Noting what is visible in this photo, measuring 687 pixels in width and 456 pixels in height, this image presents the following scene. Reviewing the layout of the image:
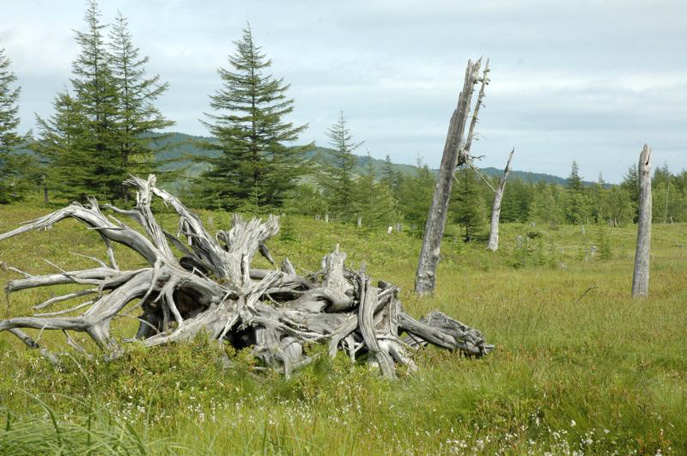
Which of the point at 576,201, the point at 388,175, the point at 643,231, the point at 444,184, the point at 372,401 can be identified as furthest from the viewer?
the point at 576,201

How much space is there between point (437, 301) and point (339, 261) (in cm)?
507

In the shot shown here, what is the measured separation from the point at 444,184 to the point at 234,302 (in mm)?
8571

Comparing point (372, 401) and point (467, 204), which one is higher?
point (467, 204)

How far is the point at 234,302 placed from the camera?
22.7 feet

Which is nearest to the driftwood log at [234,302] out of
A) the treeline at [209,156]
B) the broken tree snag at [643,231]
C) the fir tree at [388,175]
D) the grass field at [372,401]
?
the grass field at [372,401]

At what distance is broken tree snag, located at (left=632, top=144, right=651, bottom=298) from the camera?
46.0 ft

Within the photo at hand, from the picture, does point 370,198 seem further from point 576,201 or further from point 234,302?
point 576,201

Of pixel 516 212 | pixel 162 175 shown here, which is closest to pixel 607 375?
pixel 162 175

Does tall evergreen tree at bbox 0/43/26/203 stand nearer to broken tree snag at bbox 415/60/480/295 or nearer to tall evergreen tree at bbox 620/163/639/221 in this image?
broken tree snag at bbox 415/60/480/295

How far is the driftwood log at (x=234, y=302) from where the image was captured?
6.23 meters

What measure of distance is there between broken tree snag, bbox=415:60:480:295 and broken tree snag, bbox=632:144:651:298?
16.9ft

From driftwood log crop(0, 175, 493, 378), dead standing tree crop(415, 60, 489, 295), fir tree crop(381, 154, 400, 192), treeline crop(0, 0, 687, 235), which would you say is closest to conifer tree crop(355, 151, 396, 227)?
treeline crop(0, 0, 687, 235)

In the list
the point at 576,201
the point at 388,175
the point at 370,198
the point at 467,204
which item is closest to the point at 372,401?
the point at 467,204

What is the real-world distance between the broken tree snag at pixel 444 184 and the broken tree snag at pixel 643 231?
5.15m
